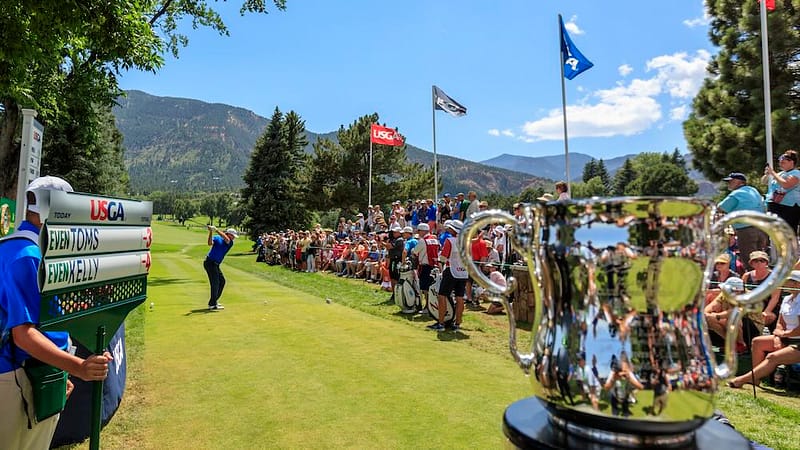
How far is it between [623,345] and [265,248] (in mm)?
31758

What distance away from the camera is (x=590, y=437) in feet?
3.94

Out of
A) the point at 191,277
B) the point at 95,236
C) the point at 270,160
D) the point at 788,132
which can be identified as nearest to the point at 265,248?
the point at 191,277

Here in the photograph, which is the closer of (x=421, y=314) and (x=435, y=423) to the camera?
(x=435, y=423)

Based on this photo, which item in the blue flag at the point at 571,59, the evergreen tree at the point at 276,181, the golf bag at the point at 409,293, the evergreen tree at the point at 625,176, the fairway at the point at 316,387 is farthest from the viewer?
the evergreen tree at the point at 625,176

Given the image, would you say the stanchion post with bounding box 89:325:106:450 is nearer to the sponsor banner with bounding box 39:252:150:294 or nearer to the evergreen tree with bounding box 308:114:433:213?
the sponsor banner with bounding box 39:252:150:294

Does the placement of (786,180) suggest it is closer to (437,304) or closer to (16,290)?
(437,304)

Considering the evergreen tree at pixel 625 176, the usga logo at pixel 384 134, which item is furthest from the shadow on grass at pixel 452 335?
the evergreen tree at pixel 625 176

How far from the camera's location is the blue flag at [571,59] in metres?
17.4

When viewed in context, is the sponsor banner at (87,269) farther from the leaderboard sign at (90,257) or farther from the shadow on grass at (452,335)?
the shadow on grass at (452,335)

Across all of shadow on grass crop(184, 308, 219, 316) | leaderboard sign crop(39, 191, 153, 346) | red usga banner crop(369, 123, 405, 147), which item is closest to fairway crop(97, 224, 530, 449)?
shadow on grass crop(184, 308, 219, 316)

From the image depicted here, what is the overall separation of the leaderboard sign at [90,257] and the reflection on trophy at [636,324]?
2250 mm

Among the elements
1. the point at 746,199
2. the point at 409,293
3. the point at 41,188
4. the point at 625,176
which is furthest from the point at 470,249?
the point at 625,176

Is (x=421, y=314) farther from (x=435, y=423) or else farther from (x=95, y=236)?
(x=95, y=236)

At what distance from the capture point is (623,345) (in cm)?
121
